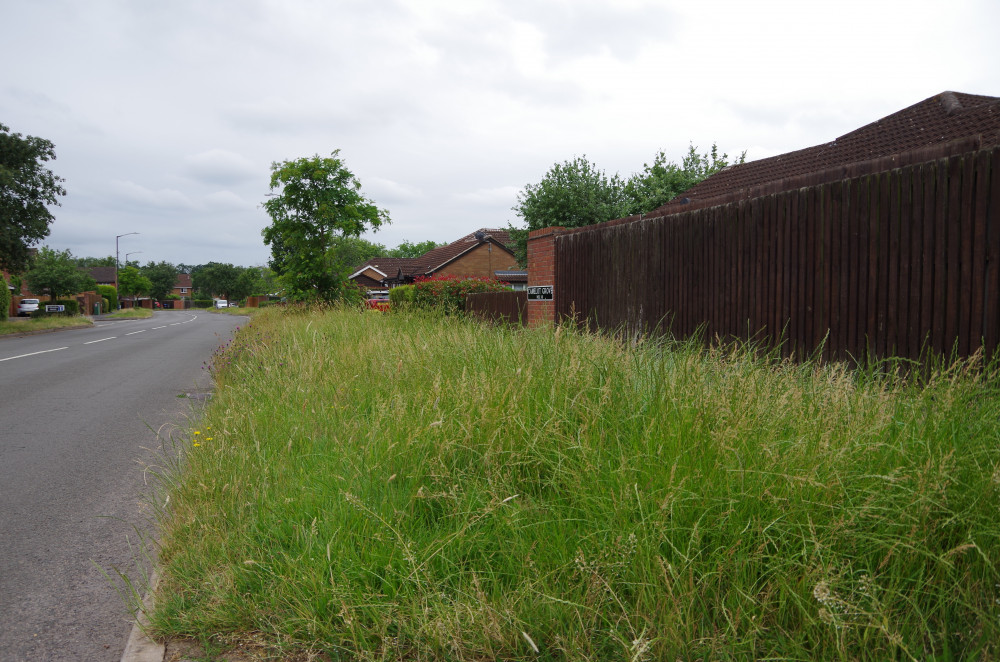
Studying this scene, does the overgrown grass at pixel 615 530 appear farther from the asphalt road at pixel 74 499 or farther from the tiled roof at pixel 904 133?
the tiled roof at pixel 904 133

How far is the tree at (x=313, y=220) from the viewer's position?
24.4 m

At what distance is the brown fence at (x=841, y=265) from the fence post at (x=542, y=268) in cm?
209

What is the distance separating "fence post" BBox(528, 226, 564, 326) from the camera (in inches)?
442

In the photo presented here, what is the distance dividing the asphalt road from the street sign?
5.90 m

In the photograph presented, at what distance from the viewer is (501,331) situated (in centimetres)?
593

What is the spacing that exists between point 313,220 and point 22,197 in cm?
1322

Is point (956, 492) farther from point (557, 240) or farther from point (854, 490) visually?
point (557, 240)

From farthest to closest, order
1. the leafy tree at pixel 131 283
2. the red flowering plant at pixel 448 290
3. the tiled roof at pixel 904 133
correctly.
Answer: the leafy tree at pixel 131 283
the red flowering plant at pixel 448 290
the tiled roof at pixel 904 133

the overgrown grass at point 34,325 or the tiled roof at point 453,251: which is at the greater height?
the tiled roof at point 453,251

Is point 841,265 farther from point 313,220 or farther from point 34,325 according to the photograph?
point 34,325

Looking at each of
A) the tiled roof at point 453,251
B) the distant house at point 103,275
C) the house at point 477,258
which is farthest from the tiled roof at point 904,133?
the distant house at point 103,275

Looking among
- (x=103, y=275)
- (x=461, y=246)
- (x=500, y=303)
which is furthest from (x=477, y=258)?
(x=103, y=275)

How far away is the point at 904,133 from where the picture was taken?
15836 mm

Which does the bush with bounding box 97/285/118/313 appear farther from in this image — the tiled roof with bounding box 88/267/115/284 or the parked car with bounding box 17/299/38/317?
the tiled roof with bounding box 88/267/115/284
